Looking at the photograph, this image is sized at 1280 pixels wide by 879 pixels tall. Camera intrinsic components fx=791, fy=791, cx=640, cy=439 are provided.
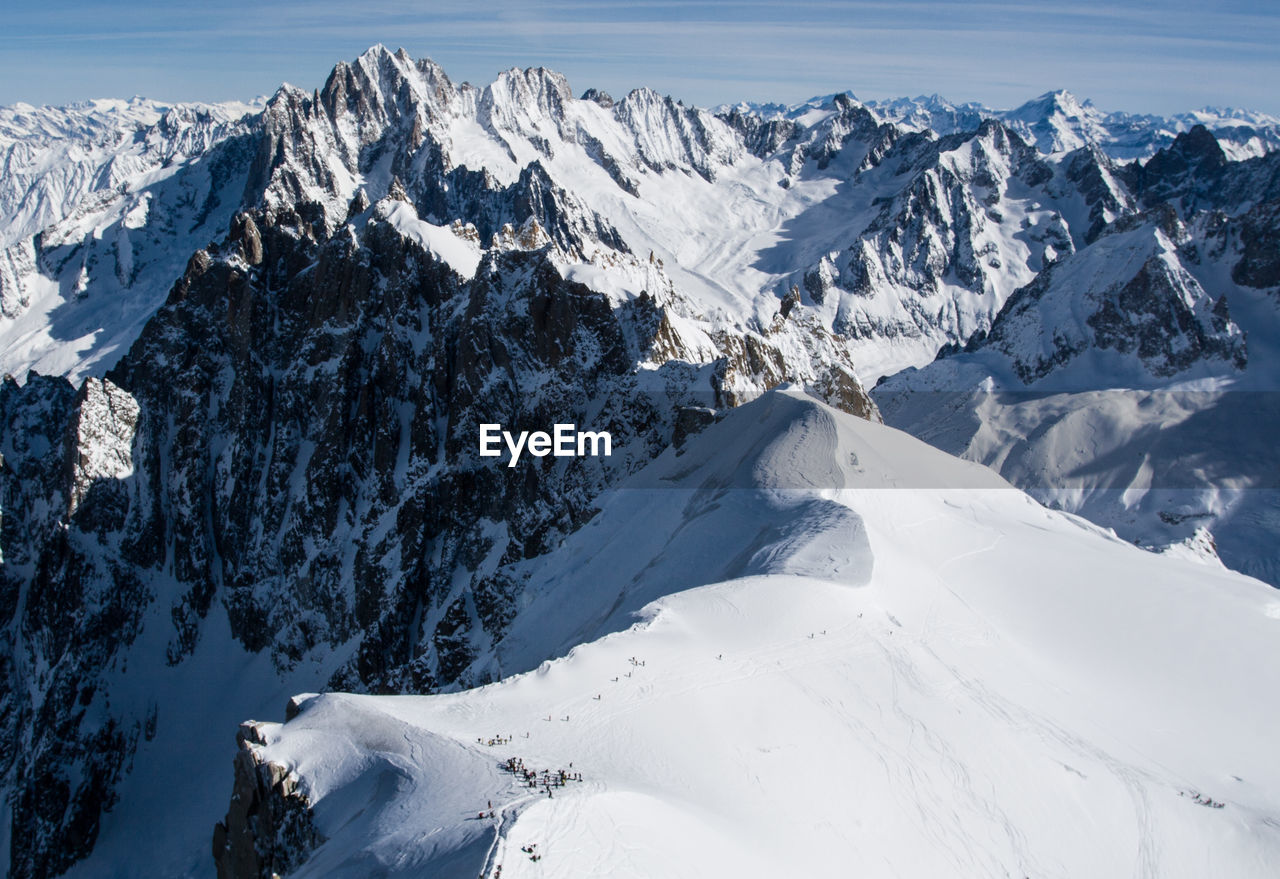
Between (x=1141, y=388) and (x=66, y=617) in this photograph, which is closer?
(x=66, y=617)

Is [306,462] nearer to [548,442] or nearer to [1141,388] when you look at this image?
[548,442]

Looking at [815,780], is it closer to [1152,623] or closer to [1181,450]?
[1152,623]

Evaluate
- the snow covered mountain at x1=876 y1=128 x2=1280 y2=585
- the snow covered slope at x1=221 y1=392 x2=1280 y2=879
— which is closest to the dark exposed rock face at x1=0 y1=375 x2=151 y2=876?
the snow covered slope at x1=221 y1=392 x2=1280 y2=879

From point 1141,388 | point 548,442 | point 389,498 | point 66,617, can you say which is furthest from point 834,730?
point 1141,388

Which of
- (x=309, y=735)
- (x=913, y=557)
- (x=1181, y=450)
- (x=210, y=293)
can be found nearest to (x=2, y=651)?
(x=210, y=293)

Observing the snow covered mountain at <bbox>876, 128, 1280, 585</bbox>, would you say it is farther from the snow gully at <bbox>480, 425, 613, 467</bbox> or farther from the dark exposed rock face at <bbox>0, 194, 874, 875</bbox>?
the snow gully at <bbox>480, 425, 613, 467</bbox>

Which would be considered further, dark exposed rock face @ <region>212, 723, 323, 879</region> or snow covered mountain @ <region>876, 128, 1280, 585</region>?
snow covered mountain @ <region>876, 128, 1280, 585</region>
